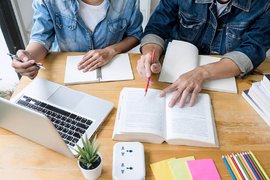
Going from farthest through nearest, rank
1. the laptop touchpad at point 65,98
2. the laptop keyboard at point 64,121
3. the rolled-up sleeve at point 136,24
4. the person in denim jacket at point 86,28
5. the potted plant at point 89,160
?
the rolled-up sleeve at point 136,24
the person in denim jacket at point 86,28
the laptop touchpad at point 65,98
the laptop keyboard at point 64,121
the potted plant at point 89,160

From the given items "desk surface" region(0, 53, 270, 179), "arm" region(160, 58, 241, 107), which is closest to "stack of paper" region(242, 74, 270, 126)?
"desk surface" region(0, 53, 270, 179)

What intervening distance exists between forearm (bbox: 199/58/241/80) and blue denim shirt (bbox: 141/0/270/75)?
0.02 metres

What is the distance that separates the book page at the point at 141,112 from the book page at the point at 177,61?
131mm

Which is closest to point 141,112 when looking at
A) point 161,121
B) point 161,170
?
point 161,121

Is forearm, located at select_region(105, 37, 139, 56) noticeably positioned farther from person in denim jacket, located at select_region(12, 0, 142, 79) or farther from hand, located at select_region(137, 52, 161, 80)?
hand, located at select_region(137, 52, 161, 80)

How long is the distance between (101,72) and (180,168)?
18.9 inches

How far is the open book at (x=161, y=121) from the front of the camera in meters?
0.77

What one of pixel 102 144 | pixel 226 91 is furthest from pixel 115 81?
pixel 226 91

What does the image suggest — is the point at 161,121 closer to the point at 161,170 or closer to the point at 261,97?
the point at 161,170

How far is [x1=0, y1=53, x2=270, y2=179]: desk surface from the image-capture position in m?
0.71

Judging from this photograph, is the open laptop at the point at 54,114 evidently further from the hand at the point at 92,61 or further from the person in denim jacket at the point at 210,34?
the person in denim jacket at the point at 210,34

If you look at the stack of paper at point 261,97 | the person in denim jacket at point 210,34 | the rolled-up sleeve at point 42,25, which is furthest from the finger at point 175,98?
the rolled-up sleeve at point 42,25

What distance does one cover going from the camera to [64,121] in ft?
2.65

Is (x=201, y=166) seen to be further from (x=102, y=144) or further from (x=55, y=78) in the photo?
(x=55, y=78)
